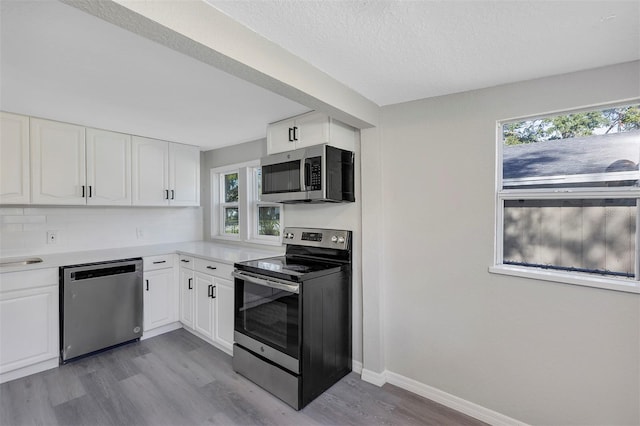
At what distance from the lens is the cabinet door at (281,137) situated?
2.53 metres

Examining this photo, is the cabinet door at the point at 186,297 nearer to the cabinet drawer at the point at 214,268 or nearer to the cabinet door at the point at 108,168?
the cabinet drawer at the point at 214,268


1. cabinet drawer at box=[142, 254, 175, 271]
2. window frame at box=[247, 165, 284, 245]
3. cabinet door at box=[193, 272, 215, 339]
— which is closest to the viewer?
cabinet door at box=[193, 272, 215, 339]

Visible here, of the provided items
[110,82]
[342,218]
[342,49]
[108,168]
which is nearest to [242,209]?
[108,168]

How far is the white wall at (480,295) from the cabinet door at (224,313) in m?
1.29

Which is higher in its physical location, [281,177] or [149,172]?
[149,172]

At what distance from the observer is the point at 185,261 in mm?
3275

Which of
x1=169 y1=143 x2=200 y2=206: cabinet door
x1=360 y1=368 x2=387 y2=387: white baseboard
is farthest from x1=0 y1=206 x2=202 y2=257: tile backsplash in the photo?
x1=360 y1=368 x2=387 y2=387: white baseboard

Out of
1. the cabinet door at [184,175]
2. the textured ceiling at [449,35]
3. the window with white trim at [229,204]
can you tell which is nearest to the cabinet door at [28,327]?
the cabinet door at [184,175]

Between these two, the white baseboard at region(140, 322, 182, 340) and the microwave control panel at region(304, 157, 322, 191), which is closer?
the microwave control panel at region(304, 157, 322, 191)

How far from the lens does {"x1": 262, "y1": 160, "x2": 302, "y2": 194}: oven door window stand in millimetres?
2426

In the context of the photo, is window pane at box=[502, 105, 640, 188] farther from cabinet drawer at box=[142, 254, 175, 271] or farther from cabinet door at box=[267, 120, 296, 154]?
cabinet drawer at box=[142, 254, 175, 271]

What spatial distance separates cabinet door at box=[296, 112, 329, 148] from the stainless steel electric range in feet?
2.58

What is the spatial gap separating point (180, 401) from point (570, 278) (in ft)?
8.66

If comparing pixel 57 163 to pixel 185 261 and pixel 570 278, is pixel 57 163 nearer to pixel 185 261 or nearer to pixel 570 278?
pixel 185 261
